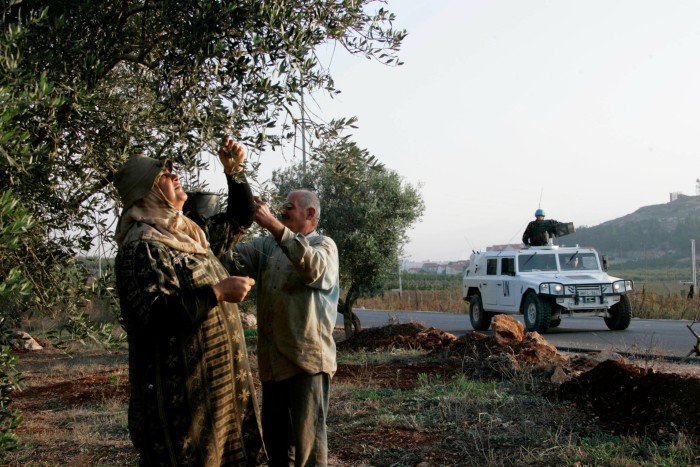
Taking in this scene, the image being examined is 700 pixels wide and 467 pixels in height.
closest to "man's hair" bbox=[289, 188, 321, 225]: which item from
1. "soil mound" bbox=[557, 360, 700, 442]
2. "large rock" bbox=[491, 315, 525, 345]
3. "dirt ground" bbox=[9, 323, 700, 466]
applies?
"dirt ground" bbox=[9, 323, 700, 466]

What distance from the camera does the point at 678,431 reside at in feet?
18.8

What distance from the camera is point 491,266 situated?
709 inches

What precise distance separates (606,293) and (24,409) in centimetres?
1153

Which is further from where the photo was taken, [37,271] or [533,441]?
[533,441]

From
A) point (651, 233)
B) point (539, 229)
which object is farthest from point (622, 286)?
point (651, 233)

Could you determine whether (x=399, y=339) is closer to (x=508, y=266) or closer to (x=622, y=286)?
(x=508, y=266)

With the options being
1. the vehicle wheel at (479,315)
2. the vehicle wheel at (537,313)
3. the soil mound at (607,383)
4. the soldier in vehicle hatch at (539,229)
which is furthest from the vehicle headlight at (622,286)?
the soil mound at (607,383)

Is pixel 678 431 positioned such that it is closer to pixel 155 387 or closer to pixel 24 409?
pixel 155 387

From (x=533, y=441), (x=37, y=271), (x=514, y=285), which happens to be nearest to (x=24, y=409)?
(x=37, y=271)

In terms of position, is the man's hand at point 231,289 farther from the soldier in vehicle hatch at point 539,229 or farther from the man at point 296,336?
the soldier in vehicle hatch at point 539,229

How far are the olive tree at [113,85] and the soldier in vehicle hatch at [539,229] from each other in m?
13.1

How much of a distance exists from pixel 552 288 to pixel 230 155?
12.7 meters

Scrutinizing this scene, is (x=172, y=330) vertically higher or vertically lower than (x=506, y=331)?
higher

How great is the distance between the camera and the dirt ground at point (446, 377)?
5.95 metres
